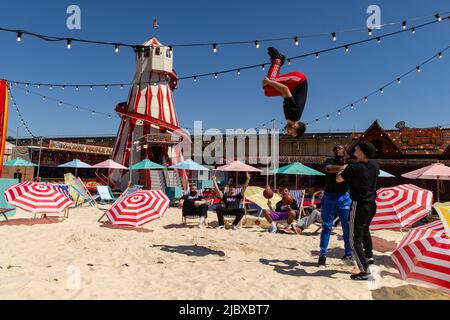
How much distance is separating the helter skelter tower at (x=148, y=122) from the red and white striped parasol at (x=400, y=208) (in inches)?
710

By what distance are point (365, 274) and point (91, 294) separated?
3.10 metres

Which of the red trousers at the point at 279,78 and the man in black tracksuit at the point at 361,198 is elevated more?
the red trousers at the point at 279,78

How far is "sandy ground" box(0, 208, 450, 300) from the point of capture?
329 centimetres

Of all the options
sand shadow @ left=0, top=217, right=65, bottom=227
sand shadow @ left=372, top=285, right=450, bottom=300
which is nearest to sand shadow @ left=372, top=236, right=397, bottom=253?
sand shadow @ left=372, top=285, right=450, bottom=300

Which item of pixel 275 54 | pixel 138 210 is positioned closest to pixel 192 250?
pixel 138 210

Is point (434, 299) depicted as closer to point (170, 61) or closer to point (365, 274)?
point (365, 274)

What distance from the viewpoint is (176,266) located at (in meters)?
4.36

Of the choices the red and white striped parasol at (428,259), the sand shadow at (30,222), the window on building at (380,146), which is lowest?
the sand shadow at (30,222)

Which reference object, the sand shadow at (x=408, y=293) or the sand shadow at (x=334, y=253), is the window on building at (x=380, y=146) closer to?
the sand shadow at (x=334, y=253)

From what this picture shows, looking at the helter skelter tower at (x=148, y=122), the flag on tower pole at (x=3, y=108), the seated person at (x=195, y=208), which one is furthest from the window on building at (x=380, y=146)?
the flag on tower pole at (x=3, y=108)

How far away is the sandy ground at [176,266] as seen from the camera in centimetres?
329

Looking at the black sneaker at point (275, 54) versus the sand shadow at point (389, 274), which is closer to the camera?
the sand shadow at point (389, 274)
